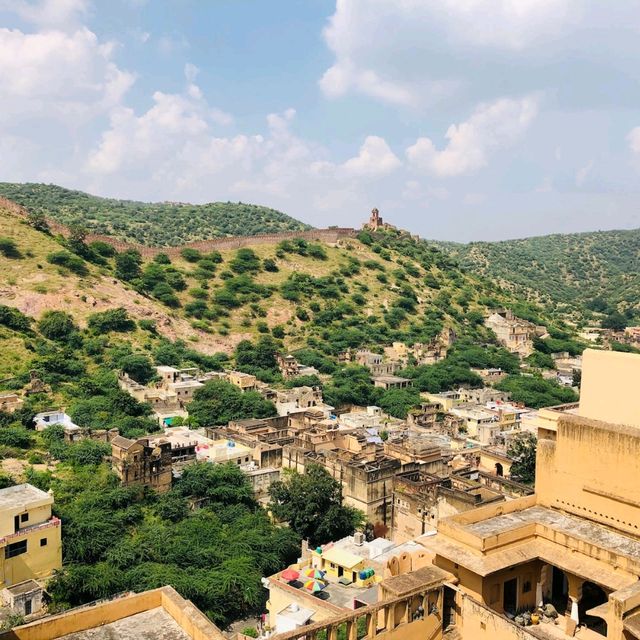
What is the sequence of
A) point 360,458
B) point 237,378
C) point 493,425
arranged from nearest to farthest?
point 360,458 < point 493,425 < point 237,378

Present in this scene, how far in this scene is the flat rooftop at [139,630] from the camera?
709 cm

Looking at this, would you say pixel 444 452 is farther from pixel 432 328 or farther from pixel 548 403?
pixel 432 328

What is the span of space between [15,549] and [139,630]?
51.2 ft

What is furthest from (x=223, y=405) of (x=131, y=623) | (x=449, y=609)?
(x=131, y=623)

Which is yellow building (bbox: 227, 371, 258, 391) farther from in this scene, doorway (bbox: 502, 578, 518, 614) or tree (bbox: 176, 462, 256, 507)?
doorway (bbox: 502, 578, 518, 614)

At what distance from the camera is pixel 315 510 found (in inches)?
A: 1005

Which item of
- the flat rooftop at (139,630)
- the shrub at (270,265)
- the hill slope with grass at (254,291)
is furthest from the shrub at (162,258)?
the flat rooftop at (139,630)

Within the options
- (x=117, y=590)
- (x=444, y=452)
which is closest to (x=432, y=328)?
(x=444, y=452)

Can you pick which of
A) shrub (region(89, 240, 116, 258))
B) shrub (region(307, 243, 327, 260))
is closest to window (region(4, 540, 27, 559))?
shrub (region(89, 240, 116, 258))

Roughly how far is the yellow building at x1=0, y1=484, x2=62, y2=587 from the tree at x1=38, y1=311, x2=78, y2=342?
2471cm

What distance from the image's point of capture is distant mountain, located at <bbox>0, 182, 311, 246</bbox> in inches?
3536

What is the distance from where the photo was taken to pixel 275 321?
6109 centimetres

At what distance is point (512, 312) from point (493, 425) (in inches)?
1429

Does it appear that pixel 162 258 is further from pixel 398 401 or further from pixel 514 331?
pixel 514 331
